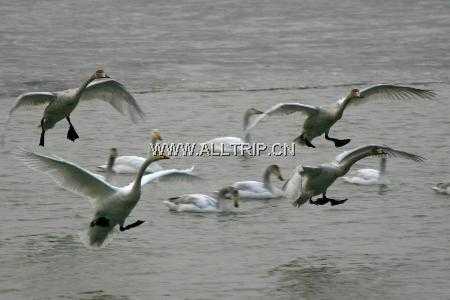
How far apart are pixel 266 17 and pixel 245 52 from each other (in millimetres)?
3609

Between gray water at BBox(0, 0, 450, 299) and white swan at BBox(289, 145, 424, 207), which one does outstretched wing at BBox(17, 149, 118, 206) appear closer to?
gray water at BBox(0, 0, 450, 299)

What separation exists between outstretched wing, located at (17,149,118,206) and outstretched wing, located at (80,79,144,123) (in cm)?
301

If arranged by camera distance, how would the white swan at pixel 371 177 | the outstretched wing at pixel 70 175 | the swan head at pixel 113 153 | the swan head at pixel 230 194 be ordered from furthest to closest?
the swan head at pixel 113 153
the white swan at pixel 371 177
the swan head at pixel 230 194
the outstretched wing at pixel 70 175

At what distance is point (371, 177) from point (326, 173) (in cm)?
204

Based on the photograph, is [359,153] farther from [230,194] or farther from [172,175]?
[172,175]

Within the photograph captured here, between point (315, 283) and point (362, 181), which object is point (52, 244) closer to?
point (315, 283)

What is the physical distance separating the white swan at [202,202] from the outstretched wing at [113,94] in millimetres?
1715

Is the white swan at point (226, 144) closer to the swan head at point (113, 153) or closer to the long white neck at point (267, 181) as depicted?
the swan head at point (113, 153)

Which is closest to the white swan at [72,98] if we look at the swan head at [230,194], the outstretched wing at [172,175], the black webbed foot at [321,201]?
the swan head at [230,194]

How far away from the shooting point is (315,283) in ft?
38.7

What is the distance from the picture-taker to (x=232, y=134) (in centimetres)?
1859

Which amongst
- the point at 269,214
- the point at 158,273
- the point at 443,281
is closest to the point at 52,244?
the point at 158,273

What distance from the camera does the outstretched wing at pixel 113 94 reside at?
615 inches

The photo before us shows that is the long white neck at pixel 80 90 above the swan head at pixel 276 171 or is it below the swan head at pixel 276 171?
above
